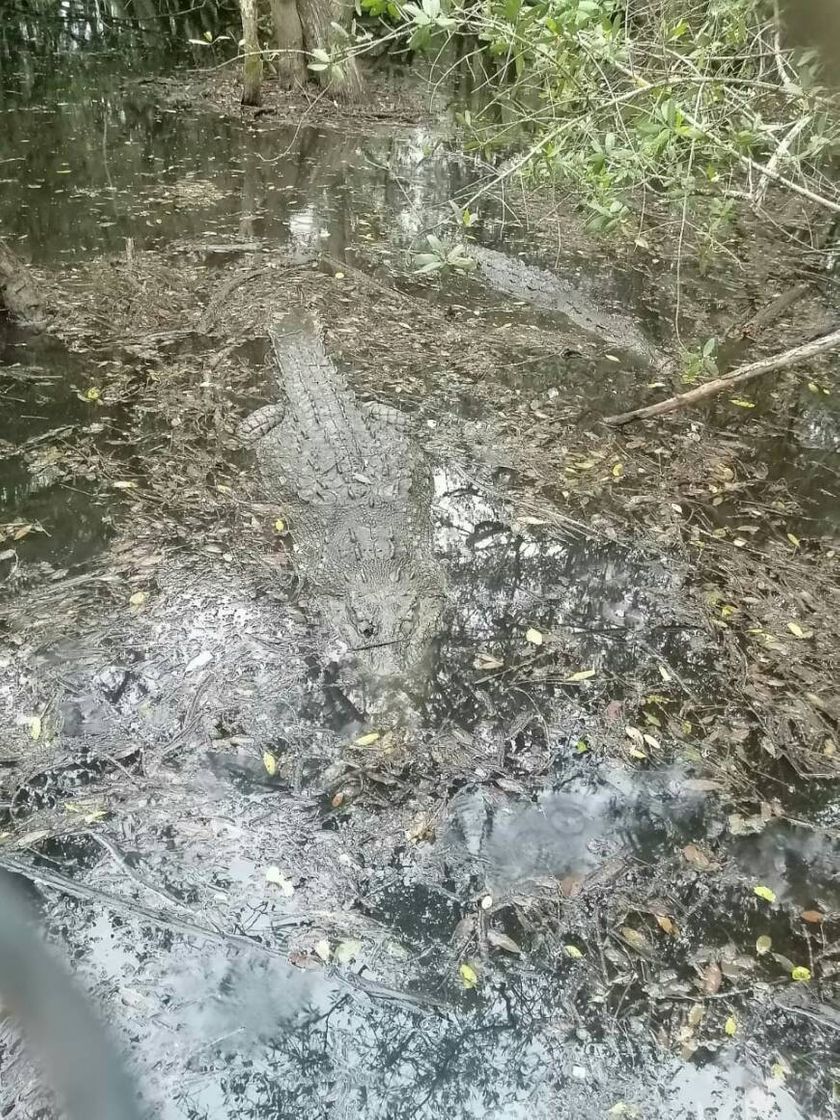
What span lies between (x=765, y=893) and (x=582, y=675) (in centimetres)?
119

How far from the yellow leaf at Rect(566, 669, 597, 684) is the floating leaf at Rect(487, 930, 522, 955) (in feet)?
4.22

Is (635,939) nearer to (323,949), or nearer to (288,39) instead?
(323,949)

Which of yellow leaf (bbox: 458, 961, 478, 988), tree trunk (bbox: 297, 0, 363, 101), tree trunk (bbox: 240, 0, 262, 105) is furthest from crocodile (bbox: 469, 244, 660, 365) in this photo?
tree trunk (bbox: 297, 0, 363, 101)

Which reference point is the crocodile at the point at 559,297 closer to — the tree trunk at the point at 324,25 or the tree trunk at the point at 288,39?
the tree trunk at the point at 324,25

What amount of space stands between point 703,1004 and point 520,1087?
0.69m

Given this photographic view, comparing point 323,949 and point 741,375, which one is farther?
point 741,375

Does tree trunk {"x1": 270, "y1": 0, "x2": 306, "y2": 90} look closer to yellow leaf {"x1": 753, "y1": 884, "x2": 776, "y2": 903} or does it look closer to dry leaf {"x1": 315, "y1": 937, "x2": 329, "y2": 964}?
dry leaf {"x1": 315, "y1": 937, "x2": 329, "y2": 964}

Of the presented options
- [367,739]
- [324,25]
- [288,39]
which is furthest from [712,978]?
[324,25]

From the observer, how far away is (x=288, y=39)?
11.5 m

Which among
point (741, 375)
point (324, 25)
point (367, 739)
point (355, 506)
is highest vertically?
point (324, 25)

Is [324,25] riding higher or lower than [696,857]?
higher

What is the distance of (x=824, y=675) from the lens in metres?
3.71

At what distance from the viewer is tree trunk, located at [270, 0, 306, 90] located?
11.4 meters

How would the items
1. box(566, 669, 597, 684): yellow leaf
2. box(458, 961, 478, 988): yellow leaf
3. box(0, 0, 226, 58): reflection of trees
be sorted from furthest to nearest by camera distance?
box(0, 0, 226, 58): reflection of trees
box(566, 669, 597, 684): yellow leaf
box(458, 961, 478, 988): yellow leaf
